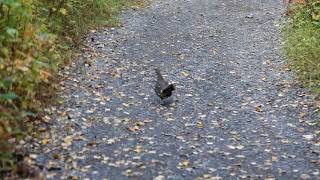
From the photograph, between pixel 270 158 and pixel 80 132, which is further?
pixel 80 132

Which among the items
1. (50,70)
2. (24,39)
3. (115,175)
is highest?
(24,39)

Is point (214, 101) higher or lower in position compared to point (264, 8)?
lower

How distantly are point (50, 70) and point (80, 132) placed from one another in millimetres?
2418

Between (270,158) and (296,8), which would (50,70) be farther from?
(296,8)

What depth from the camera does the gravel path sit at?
681 cm

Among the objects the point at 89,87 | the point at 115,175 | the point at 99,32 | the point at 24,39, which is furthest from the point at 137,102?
the point at 99,32

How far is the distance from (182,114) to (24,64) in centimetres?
299

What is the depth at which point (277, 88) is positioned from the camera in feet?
34.8

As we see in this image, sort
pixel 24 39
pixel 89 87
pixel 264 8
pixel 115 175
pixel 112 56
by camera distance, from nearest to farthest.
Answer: pixel 115 175 → pixel 24 39 → pixel 89 87 → pixel 112 56 → pixel 264 8

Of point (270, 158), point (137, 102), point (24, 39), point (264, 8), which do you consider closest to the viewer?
point (270, 158)

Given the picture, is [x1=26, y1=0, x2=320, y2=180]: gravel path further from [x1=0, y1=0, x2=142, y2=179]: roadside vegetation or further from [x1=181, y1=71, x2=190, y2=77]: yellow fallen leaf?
[x1=0, y1=0, x2=142, y2=179]: roadside vegetation

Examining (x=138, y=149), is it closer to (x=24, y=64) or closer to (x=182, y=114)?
(x=182, y=114)

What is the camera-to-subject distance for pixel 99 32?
1459cm

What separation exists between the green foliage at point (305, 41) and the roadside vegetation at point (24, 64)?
215 inches
